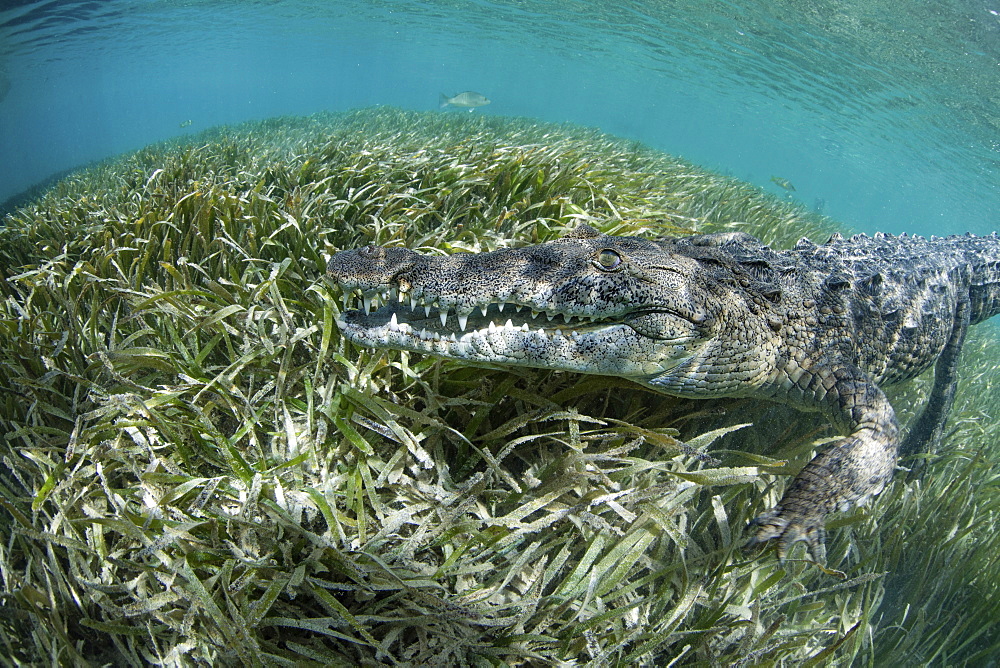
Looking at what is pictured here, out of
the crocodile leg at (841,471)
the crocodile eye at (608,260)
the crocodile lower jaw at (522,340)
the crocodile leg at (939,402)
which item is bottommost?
the crocodile leg at (939,402)

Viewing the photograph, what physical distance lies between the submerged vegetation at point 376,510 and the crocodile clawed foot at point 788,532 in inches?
3.2

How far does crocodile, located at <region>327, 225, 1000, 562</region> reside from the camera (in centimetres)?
215

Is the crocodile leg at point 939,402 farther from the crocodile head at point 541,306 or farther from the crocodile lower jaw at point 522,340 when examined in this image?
the crocodile lower jaw at point 522,340

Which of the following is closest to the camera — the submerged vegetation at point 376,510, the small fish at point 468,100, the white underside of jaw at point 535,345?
the submerged vegetation at point 376,510

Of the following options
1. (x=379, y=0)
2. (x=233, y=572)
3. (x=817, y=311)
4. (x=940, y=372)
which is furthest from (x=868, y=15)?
(x=379, y=0)

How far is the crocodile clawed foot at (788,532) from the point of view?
84.9 inches

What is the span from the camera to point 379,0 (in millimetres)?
32688

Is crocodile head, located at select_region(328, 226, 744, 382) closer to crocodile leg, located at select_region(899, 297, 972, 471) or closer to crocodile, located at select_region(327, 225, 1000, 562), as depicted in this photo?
crocodile, located at select_region(327, 225, 1000, 562)

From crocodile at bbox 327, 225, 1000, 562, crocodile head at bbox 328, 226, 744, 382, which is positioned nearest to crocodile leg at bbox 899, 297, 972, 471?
crocodile at bbox 327, 225, 1000, 562

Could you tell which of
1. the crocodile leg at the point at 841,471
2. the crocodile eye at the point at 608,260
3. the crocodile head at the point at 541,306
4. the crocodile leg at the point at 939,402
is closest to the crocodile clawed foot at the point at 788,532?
the crocodile leg at the point at 841,471

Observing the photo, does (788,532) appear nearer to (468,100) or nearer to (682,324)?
(682,324)

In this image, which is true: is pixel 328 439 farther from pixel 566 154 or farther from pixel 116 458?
pixel 566 154

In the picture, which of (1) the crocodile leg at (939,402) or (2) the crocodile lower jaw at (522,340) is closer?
(2) the crocodile lower jaw at (522,340)

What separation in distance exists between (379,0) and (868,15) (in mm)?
29365
